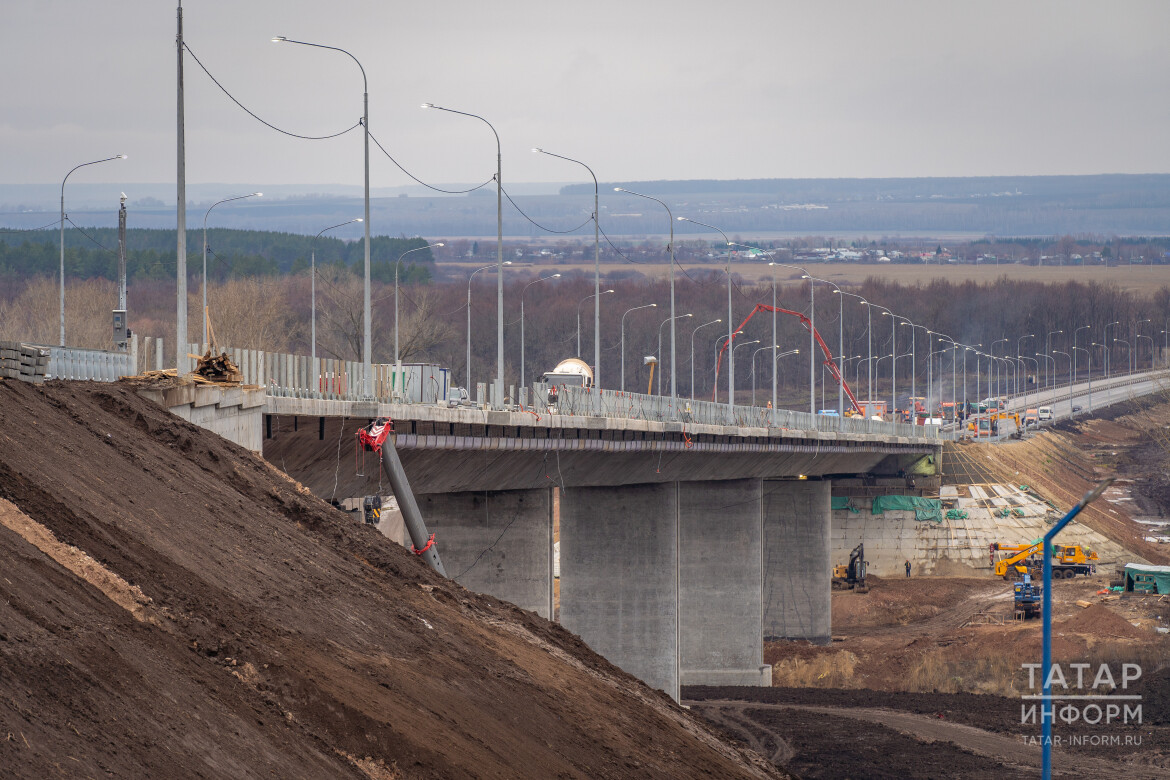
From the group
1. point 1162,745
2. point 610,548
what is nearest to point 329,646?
point 1162,745

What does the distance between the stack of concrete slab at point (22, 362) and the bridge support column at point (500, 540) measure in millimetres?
31060

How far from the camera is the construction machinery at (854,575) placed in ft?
311

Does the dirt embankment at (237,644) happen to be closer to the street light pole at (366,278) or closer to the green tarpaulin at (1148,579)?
the street light pole at (366,278)

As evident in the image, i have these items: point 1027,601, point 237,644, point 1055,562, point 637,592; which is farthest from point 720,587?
point 237,644

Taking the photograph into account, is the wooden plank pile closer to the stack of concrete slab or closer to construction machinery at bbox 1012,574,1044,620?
the stack of concrete slab

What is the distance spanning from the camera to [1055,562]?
308 ft

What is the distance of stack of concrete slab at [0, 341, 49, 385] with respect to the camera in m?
22.7

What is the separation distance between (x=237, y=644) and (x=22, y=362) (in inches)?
341

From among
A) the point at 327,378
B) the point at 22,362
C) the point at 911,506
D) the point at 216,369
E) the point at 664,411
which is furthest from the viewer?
the point at 911,506

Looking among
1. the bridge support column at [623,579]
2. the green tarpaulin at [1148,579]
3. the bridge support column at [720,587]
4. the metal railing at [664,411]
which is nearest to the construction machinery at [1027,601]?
the green tarpaulin at [1148,579]

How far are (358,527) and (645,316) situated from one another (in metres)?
158

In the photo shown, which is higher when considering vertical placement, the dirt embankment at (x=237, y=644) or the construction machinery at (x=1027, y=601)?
the dirt embankment at (x=237, y=644)

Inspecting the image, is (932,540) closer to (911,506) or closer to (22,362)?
(911,506)

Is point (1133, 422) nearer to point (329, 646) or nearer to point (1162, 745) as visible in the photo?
point (1162, 745)
